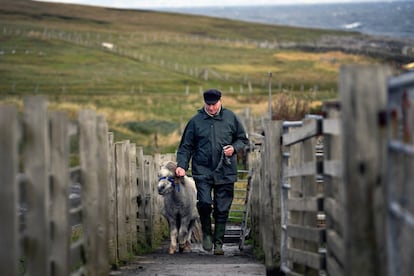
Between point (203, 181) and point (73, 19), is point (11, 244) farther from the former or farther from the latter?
point (73, 19)

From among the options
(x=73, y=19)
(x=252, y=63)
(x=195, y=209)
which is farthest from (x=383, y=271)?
(x=73, y=19)

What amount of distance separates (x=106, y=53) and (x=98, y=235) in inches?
4748

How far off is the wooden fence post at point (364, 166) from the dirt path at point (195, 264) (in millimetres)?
5006

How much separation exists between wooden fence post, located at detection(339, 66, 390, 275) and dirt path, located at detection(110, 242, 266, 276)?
5006 millimetres

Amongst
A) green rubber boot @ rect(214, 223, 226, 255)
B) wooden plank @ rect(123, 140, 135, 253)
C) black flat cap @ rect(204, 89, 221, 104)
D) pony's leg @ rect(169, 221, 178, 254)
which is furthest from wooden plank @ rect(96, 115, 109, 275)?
pony's leg @ rect(169, 221, 178, 254)

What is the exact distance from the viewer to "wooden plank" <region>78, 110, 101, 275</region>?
1007 centimetres

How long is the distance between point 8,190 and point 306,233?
3.73m

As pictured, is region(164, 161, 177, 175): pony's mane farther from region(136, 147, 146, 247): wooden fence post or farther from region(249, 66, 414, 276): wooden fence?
region(249, 66, 414, 276): wooden fence

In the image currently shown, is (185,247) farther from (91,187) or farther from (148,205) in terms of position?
(91,187)

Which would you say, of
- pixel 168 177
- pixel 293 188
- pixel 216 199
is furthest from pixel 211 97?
pixel 293 188

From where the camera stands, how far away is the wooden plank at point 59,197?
890 centimetres

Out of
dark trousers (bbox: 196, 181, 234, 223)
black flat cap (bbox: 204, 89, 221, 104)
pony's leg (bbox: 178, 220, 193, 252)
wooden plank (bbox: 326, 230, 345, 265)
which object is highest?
black flat cap (bbox: 204, 89, 221, 104)

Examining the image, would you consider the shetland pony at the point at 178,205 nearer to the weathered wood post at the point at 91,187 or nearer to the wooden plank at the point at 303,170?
the wooden plank at the point at 303,170

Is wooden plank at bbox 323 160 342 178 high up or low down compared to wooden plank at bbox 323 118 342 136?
down
